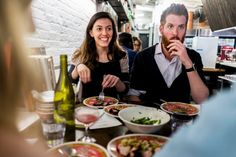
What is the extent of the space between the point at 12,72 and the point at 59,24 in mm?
2596

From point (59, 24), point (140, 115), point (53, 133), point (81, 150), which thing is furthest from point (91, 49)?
point (81, 150)

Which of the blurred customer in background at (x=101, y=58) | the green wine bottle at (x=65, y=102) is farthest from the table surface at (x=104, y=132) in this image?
→ the blurred customer in background at (x=101, y=58)

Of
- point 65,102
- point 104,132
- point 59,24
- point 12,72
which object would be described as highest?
point 59,24

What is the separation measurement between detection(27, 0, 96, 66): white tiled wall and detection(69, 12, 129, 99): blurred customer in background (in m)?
0.36

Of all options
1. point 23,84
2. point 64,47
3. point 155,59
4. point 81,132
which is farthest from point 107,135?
point 64,47

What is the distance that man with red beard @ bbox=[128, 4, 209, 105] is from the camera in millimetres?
2096

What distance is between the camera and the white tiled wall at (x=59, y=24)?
2.28m

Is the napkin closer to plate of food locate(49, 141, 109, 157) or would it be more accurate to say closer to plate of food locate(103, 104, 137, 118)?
plate of food locate(103, 104, 137, 118)

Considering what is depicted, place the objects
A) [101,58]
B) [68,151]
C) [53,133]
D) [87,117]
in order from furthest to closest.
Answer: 1. [101,58]
2. [87,117]
3. [53,133]
4. [68,151]

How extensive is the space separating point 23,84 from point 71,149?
59 cm

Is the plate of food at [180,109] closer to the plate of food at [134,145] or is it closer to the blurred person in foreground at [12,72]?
the plate of food at [134,145]

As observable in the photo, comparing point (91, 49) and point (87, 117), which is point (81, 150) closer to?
point (87, 117)

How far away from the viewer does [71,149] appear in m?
0.91

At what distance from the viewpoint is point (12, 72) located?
36 centimetres
